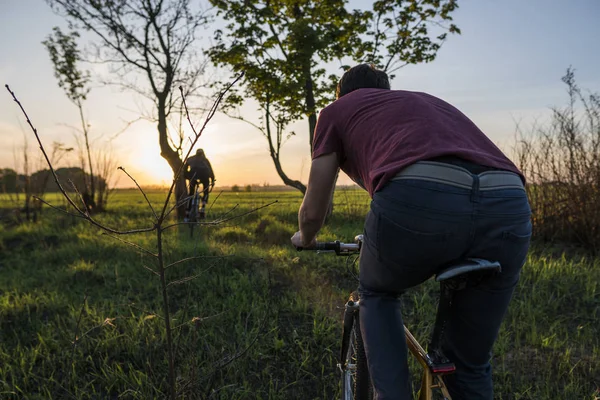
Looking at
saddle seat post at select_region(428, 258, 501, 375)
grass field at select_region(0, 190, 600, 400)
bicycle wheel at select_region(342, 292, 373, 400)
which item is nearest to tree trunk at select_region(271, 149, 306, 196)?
grass field at select_region(0, 190, 600, 400)

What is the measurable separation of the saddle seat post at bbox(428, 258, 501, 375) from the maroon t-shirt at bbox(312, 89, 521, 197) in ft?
1.18

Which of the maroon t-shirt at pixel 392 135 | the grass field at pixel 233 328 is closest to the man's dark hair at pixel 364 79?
the maroon t-shirt at pixel 392 135

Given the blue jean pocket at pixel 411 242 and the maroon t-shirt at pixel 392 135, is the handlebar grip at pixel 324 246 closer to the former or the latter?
the maroon t-shirt at pixel 392 135

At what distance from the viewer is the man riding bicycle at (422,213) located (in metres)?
1.47

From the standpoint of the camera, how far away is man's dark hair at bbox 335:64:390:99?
6.77 feet

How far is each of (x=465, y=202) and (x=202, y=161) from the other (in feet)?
31.9

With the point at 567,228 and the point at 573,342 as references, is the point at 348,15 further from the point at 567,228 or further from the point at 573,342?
the point at 573,342

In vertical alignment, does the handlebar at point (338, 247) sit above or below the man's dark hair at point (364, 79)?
below

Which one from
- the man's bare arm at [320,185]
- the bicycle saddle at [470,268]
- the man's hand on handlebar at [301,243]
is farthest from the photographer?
the man's hand on handlebar at [301,243]

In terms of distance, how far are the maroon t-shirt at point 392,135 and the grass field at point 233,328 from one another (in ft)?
2.75

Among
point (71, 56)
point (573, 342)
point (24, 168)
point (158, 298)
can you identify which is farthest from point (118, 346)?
point (71, 56)

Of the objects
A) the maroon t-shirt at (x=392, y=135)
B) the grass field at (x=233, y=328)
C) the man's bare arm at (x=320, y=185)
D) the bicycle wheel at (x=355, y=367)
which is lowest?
the grass field at (x=233, y=328)

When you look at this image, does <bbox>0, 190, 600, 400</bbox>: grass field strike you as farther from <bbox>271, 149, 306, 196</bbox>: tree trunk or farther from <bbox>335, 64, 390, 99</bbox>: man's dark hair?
<bbox>271, 149, 306, 196</bbox>: tree trunk

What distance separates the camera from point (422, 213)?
146cm
